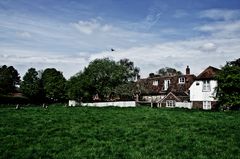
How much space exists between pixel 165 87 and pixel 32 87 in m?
53.4

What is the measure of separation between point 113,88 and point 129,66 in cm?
1179

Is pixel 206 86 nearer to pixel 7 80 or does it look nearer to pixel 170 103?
pixel 170 103

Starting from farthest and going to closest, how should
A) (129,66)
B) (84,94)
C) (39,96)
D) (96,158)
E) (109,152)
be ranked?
(39,96), (129,66), (84,94), (109,152), (96,158)

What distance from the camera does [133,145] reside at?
14648mm

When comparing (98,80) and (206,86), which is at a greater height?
(98,80)

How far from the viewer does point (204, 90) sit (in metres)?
55.6

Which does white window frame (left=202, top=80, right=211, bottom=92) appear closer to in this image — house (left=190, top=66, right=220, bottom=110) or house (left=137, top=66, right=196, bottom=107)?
house (left=190, top=66, right=220, bottom=110)

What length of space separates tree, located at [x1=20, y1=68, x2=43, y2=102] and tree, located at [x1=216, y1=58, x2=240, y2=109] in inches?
2744

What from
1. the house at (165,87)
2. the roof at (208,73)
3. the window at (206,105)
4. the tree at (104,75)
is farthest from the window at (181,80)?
the window at (206,105)

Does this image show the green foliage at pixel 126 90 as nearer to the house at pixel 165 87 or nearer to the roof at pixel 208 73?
the house at pixel 165 87

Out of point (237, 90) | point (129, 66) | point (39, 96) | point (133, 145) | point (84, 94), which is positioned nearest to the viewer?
point (133, 145)

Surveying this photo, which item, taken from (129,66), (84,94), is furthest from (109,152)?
(129,66)

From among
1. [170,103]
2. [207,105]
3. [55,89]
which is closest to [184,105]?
[207,105]

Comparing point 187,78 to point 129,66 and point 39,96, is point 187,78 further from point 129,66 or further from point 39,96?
point 39,96
